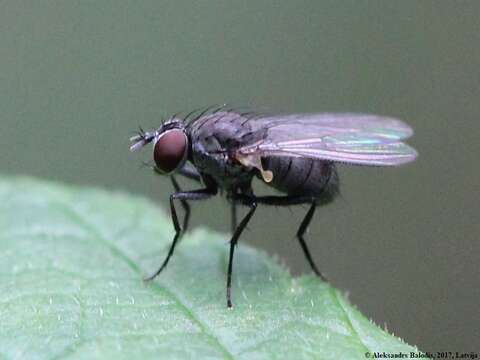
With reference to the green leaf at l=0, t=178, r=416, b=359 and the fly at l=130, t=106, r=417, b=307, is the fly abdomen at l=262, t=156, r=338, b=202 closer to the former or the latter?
the fly at l=130, t=106, r=417, b=307

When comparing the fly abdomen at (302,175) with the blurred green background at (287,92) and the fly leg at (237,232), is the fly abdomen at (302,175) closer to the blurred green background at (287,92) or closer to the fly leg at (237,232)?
the fly leg at (237,232)

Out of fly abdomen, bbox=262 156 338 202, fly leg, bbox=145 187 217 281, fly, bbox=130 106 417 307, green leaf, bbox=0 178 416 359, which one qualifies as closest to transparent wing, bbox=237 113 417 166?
fly, bbox=130 106 417 307

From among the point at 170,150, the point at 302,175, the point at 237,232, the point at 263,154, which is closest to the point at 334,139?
the point at 302,175

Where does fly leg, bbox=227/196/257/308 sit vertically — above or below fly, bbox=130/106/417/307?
below

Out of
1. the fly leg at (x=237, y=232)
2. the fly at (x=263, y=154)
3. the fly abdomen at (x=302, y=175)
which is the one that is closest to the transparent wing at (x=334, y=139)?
the fly at (x=263, y=154)

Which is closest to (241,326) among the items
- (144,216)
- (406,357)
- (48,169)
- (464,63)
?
(406,357)

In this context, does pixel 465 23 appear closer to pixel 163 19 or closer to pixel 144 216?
pixel 163 19
